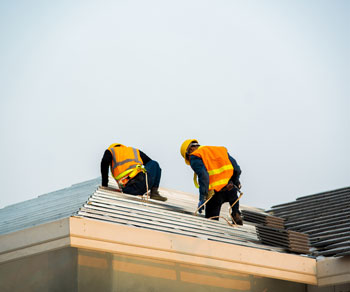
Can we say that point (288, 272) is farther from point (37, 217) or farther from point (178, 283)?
point (37, 217)

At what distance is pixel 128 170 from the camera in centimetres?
1148

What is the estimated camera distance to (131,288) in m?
8.12

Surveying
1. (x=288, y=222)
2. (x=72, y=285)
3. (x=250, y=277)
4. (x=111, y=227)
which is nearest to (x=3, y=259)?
(x=72, y=285)

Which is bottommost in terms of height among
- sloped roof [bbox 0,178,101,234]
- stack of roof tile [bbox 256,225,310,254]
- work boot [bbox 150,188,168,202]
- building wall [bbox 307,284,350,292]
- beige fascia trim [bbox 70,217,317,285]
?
building wall [bbox 307,284,350,292]

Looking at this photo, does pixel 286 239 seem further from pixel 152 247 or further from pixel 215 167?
pixel 152 247

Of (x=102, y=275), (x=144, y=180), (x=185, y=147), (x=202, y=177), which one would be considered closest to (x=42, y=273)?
(x=102, y=275)

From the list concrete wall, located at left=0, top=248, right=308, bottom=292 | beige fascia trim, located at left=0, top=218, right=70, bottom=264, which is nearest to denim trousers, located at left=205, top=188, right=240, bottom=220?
concrete wall, located at left=0, top=248, right=308, bottom=292

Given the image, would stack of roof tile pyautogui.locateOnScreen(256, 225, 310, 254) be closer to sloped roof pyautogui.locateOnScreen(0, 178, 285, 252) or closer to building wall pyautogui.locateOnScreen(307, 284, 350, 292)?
sloped roof pyautogui.locateOnScreen(0, 178, 285, 252)

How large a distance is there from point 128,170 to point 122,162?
17cm

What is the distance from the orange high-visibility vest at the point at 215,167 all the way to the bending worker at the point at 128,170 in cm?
127

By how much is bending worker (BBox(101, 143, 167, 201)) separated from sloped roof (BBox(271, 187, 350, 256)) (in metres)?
2.57

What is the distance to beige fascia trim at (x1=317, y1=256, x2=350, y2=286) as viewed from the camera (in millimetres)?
8430

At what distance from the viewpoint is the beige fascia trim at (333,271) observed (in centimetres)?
843

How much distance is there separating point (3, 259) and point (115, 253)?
1228 millimetres
